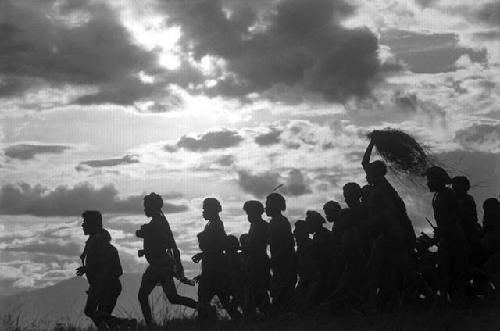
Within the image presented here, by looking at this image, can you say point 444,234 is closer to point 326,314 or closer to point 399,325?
point 326,314

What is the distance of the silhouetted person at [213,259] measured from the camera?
14.3 m

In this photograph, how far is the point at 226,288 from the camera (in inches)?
572

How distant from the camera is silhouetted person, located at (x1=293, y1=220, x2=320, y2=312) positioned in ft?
45.6

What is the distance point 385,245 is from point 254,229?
10.5ft

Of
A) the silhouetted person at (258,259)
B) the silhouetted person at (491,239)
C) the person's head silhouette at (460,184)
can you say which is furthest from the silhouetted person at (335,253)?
the silhouetted person at (491,239)

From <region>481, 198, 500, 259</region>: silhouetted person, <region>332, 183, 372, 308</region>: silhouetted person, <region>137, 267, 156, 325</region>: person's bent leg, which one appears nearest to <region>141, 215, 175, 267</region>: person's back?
<region>137, 267, 156, 325</region>: person's bent leg

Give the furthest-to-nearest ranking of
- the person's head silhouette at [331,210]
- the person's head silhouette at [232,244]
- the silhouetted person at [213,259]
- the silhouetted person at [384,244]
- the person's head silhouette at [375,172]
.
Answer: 1. the person's head silhouette at [232,244]
2. the silhouetted person at [213,259]
3. the person's head silhouette at [331,210]
4. the person's head silhouette at [375,172]
5. the silhouetted person at [384,244]

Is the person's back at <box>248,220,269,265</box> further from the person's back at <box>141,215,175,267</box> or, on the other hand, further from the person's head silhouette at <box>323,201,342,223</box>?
the person's back at <box>141,215,175,267</box>

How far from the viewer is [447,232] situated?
13.3 metres

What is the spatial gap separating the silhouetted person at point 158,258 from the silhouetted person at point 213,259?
0.92m

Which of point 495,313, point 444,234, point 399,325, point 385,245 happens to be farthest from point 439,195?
point 399,325

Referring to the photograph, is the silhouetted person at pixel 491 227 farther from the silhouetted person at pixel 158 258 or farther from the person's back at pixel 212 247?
the silhouetted person at pixel 158 258

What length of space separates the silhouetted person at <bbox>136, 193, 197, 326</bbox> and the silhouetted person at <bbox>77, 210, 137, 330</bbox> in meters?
0.44

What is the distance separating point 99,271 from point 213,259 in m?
2.24
